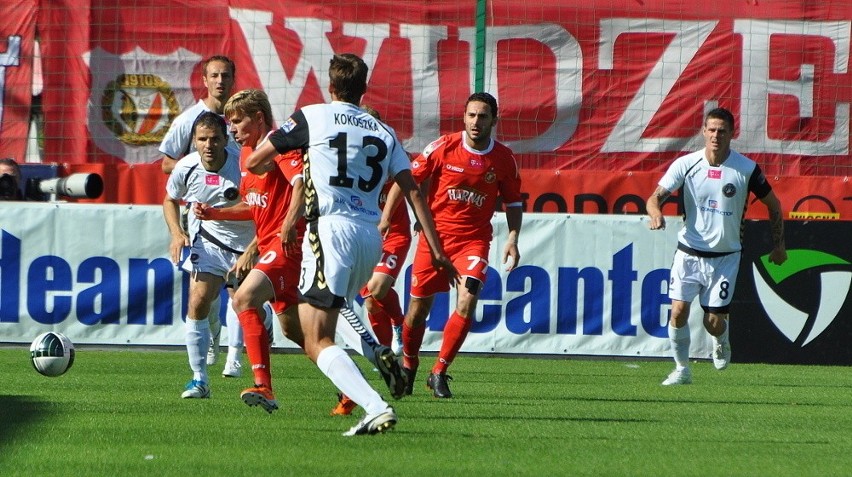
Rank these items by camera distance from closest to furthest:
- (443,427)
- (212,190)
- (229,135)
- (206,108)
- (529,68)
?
(443,427) → (212,190) → (229,135) → (206,108) → (529,68)

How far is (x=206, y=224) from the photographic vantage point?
9.78 m

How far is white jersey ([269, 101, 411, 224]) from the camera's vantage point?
6.80 meters

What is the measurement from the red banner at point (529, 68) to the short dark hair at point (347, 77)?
32.8 ft

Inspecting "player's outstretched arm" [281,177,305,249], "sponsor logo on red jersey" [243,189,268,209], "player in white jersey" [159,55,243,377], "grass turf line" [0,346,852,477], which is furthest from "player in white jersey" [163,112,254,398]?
"player's outstretched arm" [281,177,305,249]

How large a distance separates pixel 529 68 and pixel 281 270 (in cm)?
972

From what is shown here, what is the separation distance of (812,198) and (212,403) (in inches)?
385

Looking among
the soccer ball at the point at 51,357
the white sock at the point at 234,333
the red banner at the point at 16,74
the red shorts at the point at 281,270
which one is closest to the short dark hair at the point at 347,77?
the red shorts at the point at 281,270

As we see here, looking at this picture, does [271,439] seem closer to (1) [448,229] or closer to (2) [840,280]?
(1) [448,229]

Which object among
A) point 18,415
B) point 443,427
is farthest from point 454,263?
point 18,415

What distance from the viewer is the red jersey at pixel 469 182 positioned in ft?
32.0

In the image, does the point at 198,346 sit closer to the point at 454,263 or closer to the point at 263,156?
the point at 454,263

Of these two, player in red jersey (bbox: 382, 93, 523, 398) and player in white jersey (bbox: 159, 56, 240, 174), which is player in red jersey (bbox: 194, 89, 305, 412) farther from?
player in white jersey (bbox: 159, 56, 240, 174)

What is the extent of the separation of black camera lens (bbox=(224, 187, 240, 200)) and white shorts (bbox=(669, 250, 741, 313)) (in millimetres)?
3760

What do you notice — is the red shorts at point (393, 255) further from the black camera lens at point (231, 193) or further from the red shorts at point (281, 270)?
the red shorts at point (281, 270)
